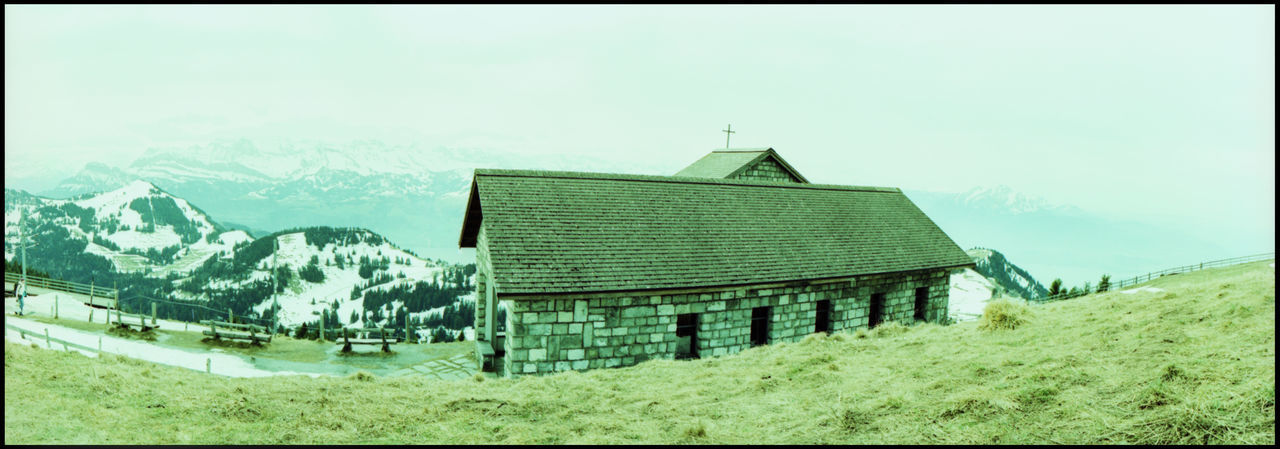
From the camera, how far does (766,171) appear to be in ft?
87.3

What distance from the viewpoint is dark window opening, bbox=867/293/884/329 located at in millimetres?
18312

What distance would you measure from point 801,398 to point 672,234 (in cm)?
825

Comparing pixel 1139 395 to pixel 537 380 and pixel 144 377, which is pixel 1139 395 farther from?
pixel 144 377

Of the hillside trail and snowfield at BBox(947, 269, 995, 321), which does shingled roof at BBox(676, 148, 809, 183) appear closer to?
Answer: the hillside trail

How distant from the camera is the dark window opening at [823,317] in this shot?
17016 millimetres

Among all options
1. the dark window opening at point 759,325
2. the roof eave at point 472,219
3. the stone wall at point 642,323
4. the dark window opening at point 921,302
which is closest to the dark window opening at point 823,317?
the stone wall at point 642,323

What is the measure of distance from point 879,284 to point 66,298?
39.0 metres

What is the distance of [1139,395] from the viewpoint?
6.38 meters

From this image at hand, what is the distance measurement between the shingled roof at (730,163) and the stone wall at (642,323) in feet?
29.8

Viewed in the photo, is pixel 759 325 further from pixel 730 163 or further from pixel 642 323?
pixel 730 163

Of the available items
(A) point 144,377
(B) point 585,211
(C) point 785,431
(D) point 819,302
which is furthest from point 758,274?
(A) point 144,377

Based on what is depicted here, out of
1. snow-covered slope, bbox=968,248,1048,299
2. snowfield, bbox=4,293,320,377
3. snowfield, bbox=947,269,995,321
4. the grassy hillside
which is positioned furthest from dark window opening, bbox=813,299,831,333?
snow-covered slope, bbox=968,248,1048,299

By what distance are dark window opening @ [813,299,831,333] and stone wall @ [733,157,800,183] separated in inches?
360

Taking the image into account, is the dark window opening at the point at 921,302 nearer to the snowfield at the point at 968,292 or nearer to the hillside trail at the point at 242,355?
the hillside trail at the point at 242,355
